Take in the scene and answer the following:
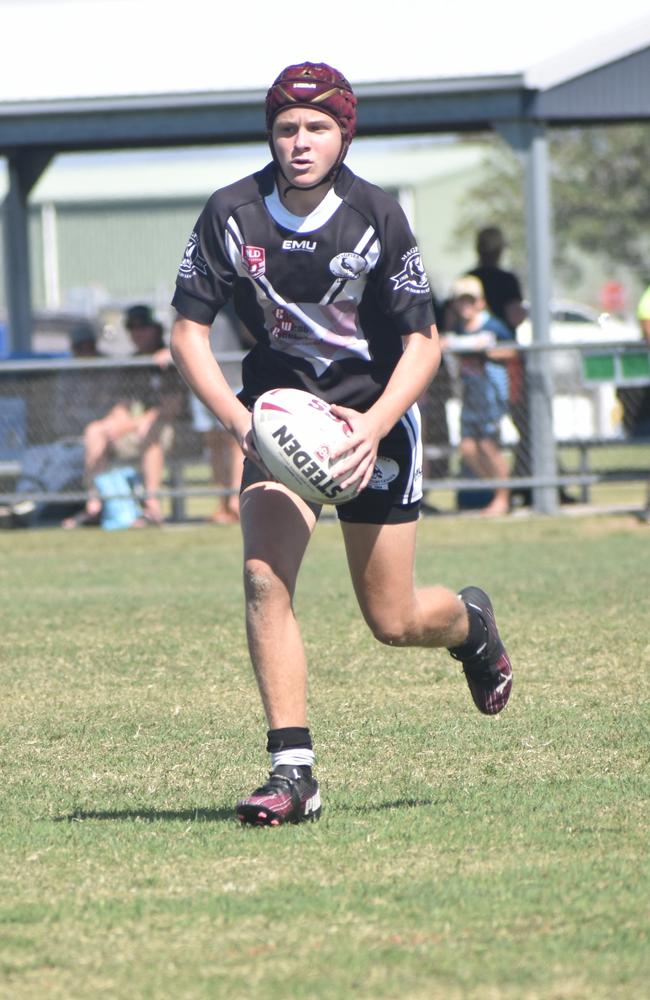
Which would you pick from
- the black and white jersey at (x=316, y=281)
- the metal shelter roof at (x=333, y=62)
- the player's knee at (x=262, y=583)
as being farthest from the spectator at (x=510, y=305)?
the player's knee at (x=262, y=583)

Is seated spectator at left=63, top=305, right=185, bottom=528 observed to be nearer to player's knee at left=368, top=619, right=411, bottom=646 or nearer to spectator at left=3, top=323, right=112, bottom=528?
spectator at left=3, top=323, right=112, bottom=528

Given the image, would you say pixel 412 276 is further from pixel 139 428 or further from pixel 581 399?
pixel 581 399

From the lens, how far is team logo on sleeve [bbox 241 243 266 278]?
514 centimetres

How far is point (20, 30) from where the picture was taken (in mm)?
16844

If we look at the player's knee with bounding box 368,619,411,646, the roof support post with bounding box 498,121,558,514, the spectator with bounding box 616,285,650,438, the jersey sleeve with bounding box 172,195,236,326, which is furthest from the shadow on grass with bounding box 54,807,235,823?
the spectator with bounding box 616,285,650,438

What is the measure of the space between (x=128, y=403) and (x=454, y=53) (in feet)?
14.0

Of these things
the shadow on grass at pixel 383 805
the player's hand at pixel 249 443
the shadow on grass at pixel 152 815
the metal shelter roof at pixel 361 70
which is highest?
the metal shelter roof at pixel 361 70

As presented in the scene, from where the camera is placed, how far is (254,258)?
515cm

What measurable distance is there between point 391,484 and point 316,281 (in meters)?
0.68

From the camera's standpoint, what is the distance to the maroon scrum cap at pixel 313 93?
16.7ft

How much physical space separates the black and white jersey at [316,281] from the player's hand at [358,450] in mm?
244

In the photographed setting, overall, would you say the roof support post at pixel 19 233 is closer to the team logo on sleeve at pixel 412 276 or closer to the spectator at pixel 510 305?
the spectator at pixel 510 305

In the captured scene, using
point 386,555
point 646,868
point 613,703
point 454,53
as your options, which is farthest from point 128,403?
point 646,868

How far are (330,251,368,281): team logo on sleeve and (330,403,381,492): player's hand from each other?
1.31 ft
